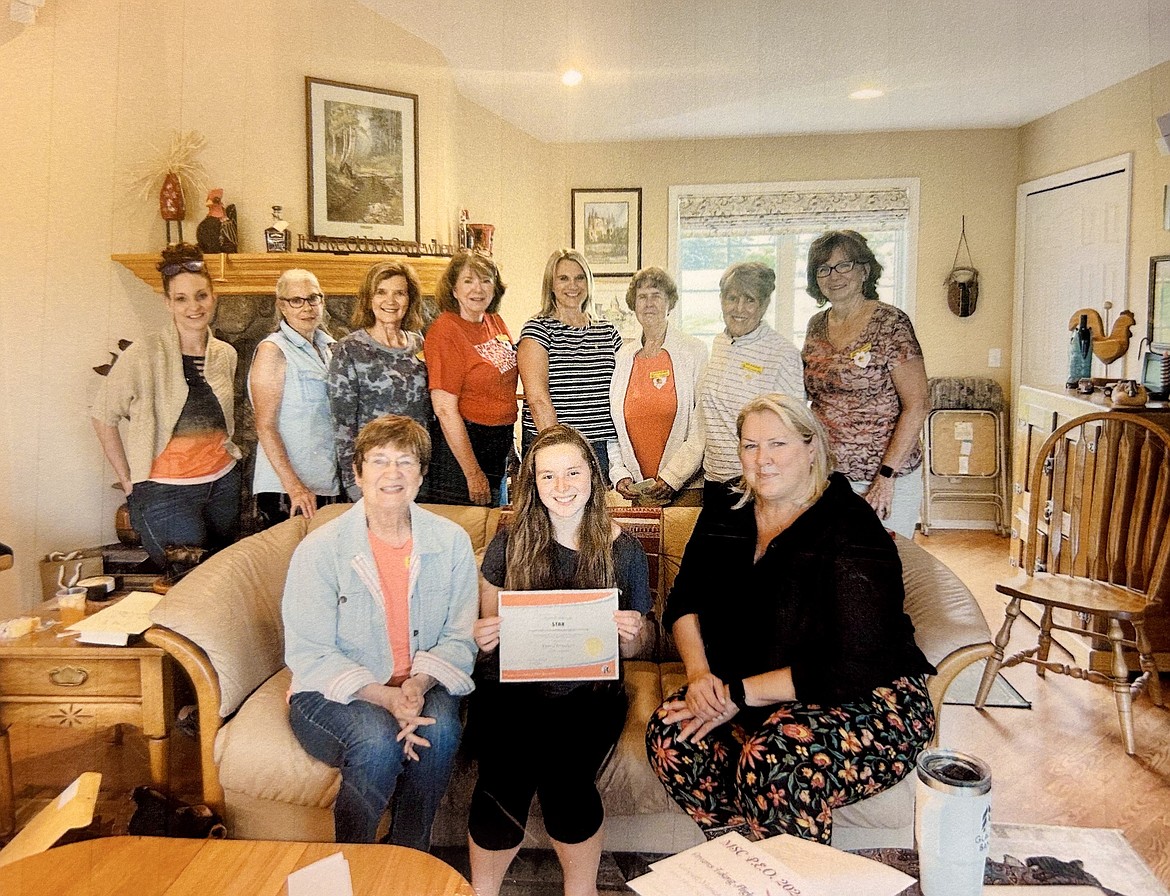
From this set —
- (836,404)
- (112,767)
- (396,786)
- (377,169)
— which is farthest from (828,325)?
(112,767)

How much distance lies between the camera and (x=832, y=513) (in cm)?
139

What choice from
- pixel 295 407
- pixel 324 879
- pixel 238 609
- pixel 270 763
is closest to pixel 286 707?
pixel 270 763

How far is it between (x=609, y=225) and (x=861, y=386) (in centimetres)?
50

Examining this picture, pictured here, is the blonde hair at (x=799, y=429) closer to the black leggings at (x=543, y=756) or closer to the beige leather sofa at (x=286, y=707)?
the beige leather sofa at (x=286, y=707)

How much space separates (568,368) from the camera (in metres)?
1.42

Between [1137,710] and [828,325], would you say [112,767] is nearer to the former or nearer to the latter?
[828,325]

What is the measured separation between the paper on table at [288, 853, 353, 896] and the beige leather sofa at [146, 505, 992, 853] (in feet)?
0.37

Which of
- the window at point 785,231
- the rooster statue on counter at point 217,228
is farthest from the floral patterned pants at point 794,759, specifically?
the rooster statue on counter at point 217,228

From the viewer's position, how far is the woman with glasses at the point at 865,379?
1337mm

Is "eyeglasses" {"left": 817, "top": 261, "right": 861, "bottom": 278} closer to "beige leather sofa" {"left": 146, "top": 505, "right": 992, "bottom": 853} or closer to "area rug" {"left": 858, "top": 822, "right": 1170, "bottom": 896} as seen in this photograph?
"beige leather sofa" {"left": 146, "top": 505, "right": 992, "bottom": 853}

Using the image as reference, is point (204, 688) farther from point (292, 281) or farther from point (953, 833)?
point (953, 833)

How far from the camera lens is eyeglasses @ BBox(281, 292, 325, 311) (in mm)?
1444

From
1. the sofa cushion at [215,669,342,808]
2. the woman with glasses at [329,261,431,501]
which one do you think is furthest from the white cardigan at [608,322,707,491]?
the sofa cushion at [215,669,342,808]

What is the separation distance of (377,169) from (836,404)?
86cm
